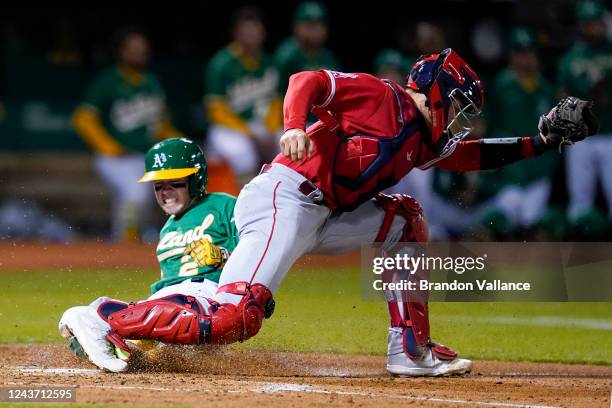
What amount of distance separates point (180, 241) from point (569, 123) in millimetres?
1985

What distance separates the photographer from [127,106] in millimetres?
13672

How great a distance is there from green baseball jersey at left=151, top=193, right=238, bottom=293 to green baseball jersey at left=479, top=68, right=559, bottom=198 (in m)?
7.91

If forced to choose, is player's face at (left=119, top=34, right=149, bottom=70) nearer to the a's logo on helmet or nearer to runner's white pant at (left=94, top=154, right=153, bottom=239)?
runner's white pant at (left=94, top=154, right=153, bottom=239)

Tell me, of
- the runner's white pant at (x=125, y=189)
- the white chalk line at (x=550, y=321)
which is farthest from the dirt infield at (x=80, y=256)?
the white chalk line at (x=550, y=321)

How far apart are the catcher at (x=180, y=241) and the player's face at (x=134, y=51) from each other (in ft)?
26.1

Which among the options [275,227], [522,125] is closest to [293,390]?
[275,227]

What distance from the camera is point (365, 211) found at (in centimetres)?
556

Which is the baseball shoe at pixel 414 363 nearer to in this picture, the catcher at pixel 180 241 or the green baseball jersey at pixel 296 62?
the catcher at pixel 180 241

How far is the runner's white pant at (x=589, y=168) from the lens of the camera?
41.9 feet

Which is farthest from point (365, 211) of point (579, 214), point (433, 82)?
point (579, 214)

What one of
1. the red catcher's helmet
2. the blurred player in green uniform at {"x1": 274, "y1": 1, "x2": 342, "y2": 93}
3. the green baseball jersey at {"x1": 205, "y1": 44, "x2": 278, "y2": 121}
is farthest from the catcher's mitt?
the green baseball jersey at {"x1": 205, "y1": 44, "x2": 278, "y2": 121}

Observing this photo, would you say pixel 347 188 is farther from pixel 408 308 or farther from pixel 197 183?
pixel 197 183

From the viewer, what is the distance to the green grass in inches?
246

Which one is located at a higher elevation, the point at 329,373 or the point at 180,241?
the point at 180,241
